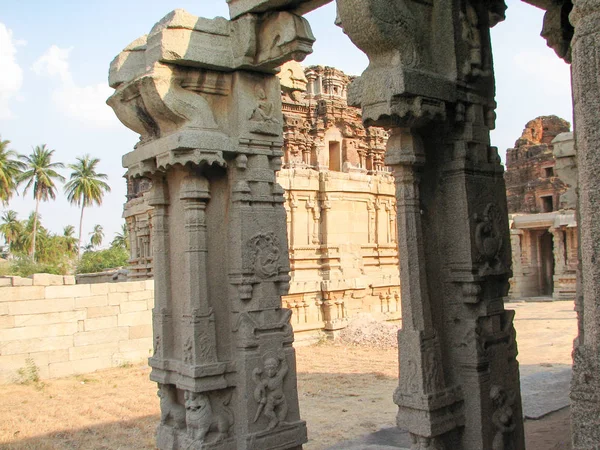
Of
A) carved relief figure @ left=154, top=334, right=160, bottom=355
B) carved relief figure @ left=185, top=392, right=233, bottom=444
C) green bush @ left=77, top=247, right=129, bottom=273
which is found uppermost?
green bush @ left=77, top=247, right=129, bottom=273

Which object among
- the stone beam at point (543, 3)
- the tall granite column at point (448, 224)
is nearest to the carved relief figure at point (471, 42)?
the tall granite column at point (448, 224)

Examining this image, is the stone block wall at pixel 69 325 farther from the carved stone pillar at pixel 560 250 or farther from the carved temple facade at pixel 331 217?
the carved stone pillar at pixel 560 250

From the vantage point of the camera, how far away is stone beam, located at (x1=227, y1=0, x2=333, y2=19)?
5.40m

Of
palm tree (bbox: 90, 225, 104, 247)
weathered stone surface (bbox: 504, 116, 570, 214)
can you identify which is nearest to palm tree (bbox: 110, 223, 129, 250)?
palm tree (bbox: 90, 225, 104, 247)

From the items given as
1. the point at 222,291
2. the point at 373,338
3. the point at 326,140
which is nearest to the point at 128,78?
the point at 222,291

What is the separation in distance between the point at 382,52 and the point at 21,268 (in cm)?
2935

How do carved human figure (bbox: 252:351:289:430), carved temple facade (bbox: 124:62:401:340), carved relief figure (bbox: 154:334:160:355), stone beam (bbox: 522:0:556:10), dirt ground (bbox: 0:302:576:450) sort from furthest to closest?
carved temple facade (bbox: 124:62:401:340)
dirt ground (bbox: 0:302:576:450)
carved relief figure (bbox: 154:334:160:355)
carved human figure (bbox: 252:351:289:430)
stone beam (bbox: 522:0:556:10)

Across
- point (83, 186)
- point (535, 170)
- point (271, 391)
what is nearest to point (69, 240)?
point (83, 186)

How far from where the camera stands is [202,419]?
5512mm

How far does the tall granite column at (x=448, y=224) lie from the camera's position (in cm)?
434

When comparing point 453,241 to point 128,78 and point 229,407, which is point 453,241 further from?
point 128,78

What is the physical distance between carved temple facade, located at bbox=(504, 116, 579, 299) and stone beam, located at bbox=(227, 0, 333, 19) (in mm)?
17431

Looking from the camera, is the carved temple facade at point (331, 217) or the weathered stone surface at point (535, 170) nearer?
the carved temple facade at point (331, 217)

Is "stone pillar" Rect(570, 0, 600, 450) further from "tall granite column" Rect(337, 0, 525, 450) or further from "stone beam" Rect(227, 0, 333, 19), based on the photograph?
"stone beam" Rect(227, 0, 333, 19)
